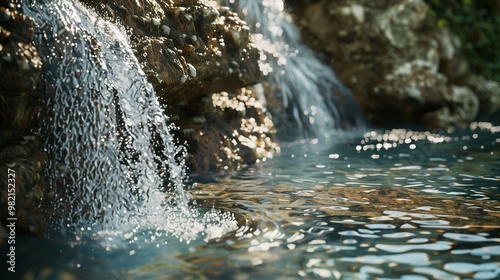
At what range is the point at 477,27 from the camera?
44.9ft

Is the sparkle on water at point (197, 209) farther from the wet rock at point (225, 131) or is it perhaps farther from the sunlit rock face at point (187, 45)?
the wet rock at point (225, 131)

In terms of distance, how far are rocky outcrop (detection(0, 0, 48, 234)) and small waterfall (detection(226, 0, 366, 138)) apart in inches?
198

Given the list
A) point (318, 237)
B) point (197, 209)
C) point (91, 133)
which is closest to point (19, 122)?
point (91, 133)

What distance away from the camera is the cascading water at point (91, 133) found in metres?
3.59

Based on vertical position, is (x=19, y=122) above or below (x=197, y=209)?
above

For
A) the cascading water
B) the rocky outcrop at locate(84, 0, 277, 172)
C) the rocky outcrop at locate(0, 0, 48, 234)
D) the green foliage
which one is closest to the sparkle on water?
the cascading water

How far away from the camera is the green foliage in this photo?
13.2m

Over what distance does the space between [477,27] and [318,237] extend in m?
12.0

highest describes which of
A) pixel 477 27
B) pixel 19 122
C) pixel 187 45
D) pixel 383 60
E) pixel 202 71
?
Result: pixel 477 27

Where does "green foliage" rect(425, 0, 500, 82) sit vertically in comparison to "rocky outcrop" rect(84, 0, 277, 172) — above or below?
above

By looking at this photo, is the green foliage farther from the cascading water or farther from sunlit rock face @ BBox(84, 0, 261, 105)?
the cascading water

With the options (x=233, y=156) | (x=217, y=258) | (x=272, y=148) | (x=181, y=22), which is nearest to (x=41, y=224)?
(x=217, y=258)

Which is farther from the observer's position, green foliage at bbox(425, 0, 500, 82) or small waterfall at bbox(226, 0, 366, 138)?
green foliage at bbox(425, 0, 500, 82)

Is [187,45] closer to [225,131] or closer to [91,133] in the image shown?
[91,133]
